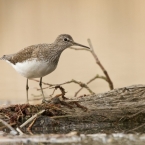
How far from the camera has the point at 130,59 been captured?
514 inches

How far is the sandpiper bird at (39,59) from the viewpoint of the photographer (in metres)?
7.50

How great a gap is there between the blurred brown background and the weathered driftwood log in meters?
5.23

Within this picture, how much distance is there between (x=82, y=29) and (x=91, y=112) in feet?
29.6

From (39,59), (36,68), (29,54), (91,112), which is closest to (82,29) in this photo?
(29,54)

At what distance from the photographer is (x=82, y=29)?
50.5 feet

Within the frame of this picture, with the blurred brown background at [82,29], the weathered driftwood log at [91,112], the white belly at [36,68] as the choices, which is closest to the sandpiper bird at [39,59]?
the white belly at [36,68]

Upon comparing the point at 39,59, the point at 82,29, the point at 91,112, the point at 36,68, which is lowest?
the point at 91,112

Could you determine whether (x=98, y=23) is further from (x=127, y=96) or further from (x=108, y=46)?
(x=127, y=96)

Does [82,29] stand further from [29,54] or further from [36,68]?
[36,68]

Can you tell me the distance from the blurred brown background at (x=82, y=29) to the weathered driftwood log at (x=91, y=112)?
17.2 feet

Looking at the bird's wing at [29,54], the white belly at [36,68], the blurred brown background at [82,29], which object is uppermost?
the blurred brown background at [82,29]

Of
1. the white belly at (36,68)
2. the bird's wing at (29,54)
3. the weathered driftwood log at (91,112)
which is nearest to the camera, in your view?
the weathered driftwood log at (91,112)

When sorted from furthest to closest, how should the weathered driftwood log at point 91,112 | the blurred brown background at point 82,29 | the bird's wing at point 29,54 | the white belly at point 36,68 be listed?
the blurred brown background at point 82,29, the bird's wing at point 29,54, the white belly at point 36,68, the weathered driftwood log at point 91,112

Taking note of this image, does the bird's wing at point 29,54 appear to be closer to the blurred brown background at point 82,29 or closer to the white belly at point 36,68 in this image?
the white belly at point 36,68
